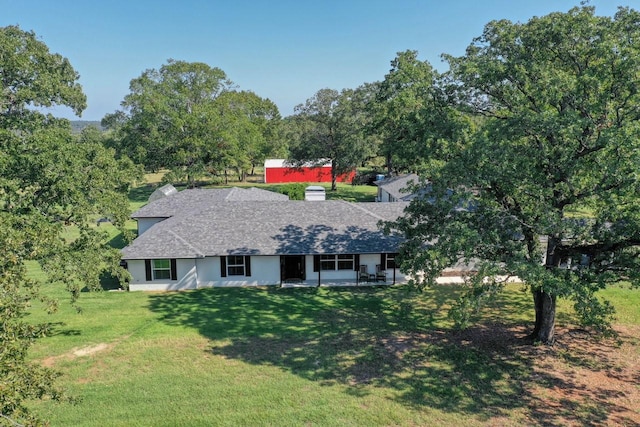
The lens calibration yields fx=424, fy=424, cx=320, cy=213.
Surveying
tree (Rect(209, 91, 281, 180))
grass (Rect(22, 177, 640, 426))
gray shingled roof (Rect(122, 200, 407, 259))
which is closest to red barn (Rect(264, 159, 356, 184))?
tree (Rect(209, 91, 281, 180))

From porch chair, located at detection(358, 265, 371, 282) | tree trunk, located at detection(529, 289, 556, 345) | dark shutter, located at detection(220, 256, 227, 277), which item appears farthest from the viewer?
porch chair, located at detection(358, 265, 371, 282)

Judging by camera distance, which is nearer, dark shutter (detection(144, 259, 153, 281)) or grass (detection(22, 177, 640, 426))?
grass (detection(22, 177, 640, 426))

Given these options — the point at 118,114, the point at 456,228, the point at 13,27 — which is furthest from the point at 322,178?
the point at 456,228

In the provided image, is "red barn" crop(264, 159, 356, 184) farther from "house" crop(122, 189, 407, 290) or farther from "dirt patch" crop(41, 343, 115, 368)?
"dirt patch" crop(41, 343, 115, 368)

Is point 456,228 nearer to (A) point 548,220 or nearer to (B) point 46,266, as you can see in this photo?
(A) point 548,220

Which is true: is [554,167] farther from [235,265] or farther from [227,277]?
[227,277]
